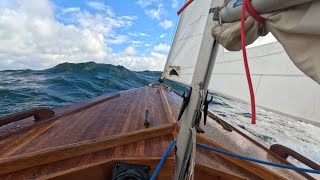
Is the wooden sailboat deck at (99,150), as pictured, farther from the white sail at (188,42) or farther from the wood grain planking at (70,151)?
the white sail at (188,42)

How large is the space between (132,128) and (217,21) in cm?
95

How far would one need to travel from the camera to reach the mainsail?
1303 mm

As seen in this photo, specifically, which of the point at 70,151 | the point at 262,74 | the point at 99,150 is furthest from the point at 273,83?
the point at 70,151

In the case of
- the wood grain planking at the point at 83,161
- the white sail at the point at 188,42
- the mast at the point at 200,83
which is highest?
the white sail at the point at 188,42

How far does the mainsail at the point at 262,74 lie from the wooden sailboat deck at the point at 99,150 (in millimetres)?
406

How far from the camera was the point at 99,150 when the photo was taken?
1.29 m

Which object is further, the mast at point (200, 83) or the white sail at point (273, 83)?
the white sail at point (273, 83)

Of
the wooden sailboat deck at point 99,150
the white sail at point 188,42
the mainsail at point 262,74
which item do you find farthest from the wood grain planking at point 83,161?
the white sail at point 188,42

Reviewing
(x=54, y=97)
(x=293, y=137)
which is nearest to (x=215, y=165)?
(x=293, y=137)

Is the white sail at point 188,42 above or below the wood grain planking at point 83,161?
above

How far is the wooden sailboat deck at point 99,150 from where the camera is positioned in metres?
1.14

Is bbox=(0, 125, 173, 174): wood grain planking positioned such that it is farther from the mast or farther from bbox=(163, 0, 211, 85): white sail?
bbox=(163, 0, 211, 85): white sail

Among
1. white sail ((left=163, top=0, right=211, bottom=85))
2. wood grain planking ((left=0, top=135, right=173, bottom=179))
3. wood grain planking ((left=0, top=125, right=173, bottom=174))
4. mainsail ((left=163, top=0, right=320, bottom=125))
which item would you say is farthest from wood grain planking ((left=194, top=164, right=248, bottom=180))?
white sail ((left=163, top=0, right=211, bottom=85))

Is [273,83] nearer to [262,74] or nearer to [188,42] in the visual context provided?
[262,74]
